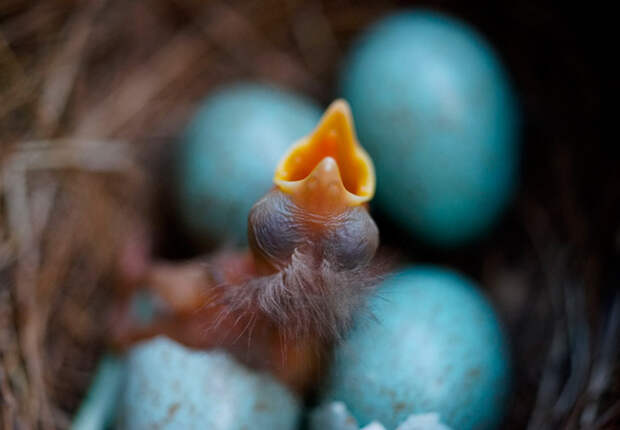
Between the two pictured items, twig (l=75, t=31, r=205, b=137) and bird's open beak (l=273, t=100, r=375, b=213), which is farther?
twig (l=75, t=31, r=205, b=137)

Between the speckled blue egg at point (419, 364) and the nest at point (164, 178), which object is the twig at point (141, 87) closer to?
the nest at point (164, 178)

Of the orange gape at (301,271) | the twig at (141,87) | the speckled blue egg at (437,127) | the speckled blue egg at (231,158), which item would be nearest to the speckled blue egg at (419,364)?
the orange gape at (301,271)

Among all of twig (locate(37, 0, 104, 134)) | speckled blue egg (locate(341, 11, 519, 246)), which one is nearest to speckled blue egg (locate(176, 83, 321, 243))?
speckled blue egg (locate(341, 11, 519, 246))

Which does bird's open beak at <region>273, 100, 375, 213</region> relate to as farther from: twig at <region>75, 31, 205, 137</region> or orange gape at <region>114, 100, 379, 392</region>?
twig at <region>75, 31, 205, 137</region>

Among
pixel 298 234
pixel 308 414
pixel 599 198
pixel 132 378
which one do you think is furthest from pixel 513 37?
pixel 132 378

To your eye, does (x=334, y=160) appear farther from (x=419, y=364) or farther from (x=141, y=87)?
(x=141, y=87)

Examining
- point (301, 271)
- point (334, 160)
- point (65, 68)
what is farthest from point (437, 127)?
point (65, 68)

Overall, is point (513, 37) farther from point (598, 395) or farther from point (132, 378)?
point (132, 378)
